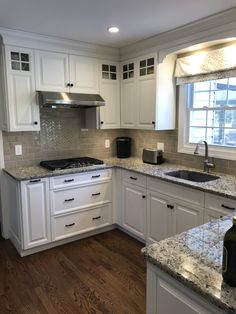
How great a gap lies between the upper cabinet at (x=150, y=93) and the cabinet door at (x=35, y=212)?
1.50 metres

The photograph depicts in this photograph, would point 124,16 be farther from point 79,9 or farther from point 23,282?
point 23,282

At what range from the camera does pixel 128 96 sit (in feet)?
12.0

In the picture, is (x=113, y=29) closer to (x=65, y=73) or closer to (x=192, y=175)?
(x=65, y=73)

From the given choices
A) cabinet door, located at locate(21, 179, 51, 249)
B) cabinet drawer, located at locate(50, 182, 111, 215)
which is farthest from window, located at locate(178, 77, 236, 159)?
cabinet door, located at locate(21, 179, 51, 249)

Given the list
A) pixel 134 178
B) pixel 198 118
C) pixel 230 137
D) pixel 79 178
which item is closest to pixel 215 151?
pixel 230 137

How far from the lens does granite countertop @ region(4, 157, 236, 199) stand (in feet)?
7.39

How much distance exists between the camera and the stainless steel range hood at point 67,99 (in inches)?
117

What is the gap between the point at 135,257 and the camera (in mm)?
2885

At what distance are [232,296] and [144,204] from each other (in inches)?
85.0

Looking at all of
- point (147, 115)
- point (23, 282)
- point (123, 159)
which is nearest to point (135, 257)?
point (23, 282)

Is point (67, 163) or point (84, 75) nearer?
point (67, 163)

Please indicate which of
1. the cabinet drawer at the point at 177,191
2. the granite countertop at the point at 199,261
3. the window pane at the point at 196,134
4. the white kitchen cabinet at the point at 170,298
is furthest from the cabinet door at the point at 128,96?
the white kitchen cabinet at the point at 170,298

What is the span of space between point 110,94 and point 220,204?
223cm

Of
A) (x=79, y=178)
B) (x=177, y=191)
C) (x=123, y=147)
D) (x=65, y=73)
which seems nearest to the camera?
(x=177, y=191)
